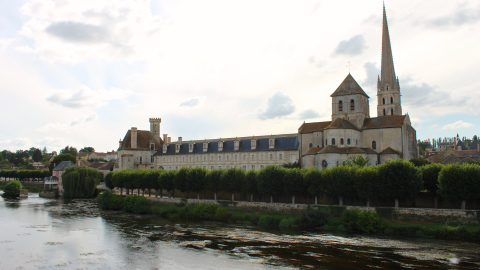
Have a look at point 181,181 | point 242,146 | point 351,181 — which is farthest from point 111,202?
point 351,181

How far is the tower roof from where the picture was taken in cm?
6594

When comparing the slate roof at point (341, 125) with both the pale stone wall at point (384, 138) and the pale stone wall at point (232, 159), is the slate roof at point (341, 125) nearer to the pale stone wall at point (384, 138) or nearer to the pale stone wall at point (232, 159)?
the pale stone wall at point (384, 138)

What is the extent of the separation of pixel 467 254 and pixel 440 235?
14.7 ft

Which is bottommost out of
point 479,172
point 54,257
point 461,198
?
point 54,257

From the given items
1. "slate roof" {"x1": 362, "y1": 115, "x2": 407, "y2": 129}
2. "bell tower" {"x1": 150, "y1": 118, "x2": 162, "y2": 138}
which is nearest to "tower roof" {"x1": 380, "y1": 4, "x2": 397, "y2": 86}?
"slate roof" {"x1": 362, "y1": 115, "x2": 407, "y2": 129}

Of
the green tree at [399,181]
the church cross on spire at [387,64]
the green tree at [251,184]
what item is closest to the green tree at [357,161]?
the green tree at [399,181]

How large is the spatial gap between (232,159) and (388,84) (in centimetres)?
3547

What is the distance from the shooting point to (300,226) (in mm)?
27484

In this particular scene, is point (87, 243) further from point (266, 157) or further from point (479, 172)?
point (266, 157)

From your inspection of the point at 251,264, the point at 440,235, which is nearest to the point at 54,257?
the point at 251,264

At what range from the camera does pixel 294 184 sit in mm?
31156

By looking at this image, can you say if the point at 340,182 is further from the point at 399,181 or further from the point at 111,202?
the point at 111,202

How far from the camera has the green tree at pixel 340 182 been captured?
28.7m

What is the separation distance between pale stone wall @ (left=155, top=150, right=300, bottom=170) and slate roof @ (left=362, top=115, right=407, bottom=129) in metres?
Answer: 9.48
